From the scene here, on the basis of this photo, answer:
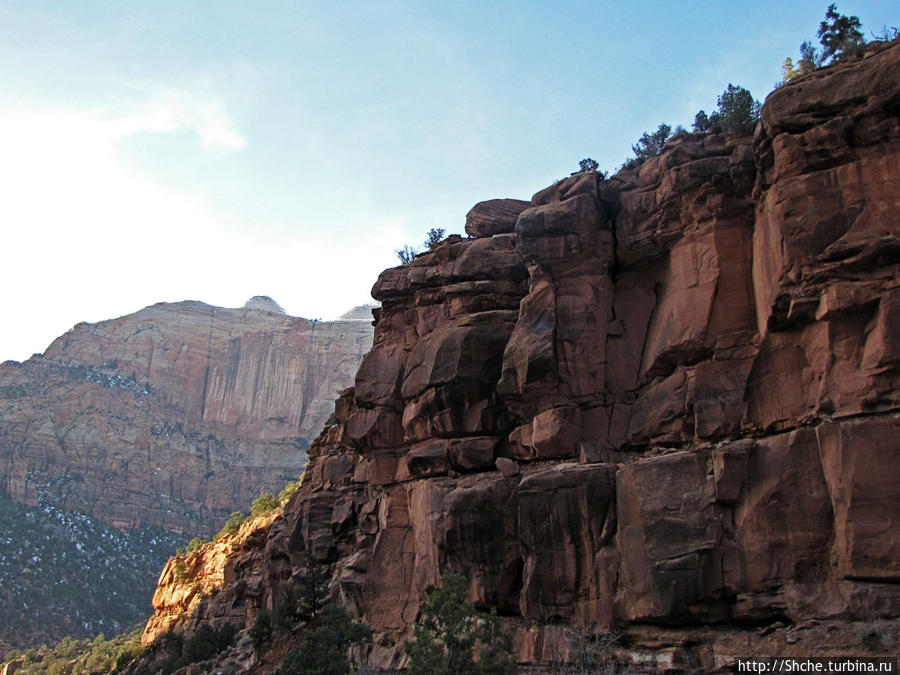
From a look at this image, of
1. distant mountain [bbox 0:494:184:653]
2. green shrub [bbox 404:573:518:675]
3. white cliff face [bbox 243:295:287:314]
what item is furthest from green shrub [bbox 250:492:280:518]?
white cliff face [bbox 243:295:287:314]

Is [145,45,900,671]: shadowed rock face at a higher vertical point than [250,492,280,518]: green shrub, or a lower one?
higher

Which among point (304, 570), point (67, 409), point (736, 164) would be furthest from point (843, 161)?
point (67, 409)

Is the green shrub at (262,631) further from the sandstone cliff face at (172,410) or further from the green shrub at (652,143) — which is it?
the sandstone cliff face at (172,410)

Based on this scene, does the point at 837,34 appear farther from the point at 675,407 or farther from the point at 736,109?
the point at 675,407

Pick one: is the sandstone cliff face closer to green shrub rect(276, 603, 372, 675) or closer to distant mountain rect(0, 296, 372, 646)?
distant mountain rect(0, 296, 372, 646)

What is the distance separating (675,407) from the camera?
24141 mm

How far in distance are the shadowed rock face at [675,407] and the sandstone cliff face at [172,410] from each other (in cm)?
9951

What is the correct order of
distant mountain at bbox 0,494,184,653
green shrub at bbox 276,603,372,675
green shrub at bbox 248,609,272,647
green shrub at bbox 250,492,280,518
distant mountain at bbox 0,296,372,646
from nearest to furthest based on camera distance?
green shrub at bbox 276,603,372,675
green shrub at bbox 248,609,272,647
green shrub at bbox 250,492,280,518
distant mountain at bbox 0,494,184,653
distant mountain at bbox 0,296,372,646

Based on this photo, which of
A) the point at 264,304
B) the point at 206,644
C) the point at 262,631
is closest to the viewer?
the point at 262,631

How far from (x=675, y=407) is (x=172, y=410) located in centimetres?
12820

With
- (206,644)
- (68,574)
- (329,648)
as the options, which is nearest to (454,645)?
(329,648)

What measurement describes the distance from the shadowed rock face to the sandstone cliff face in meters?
99.5

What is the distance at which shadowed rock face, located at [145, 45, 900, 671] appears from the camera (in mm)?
19656

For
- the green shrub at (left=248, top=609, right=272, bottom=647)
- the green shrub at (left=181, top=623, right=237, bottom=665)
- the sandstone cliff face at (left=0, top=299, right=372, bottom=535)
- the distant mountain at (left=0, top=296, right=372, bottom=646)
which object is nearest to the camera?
the green shrub at (left=248, top=609, right=272, bottom=647)
